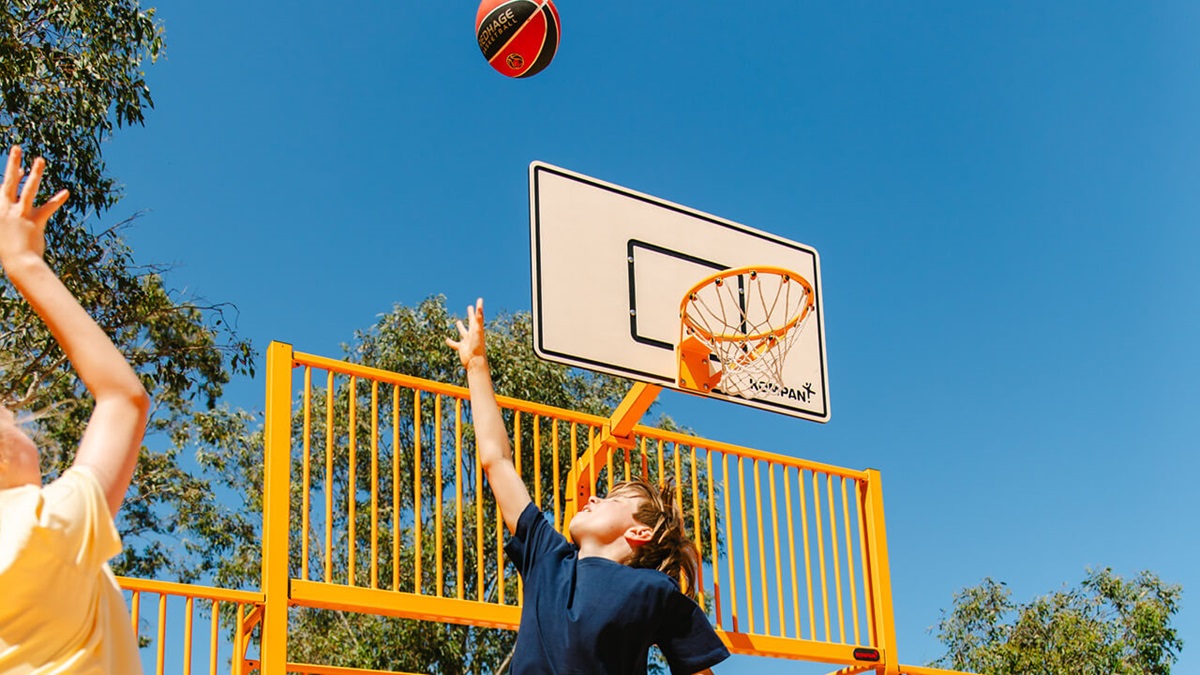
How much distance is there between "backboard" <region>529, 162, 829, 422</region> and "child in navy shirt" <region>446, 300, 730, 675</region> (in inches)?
118

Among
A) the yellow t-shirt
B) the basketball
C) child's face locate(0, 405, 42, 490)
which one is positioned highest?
the basketball

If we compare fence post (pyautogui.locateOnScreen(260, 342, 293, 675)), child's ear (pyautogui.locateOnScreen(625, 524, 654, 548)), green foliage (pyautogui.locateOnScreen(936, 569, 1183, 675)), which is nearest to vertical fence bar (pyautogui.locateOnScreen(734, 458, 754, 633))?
fence post (pyautogui.locateOnScreen(260, 342, 293, 675))

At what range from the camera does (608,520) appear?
4.02m

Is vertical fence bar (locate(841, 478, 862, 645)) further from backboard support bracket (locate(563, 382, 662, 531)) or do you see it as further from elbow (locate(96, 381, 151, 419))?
elbow (locate(96, 381, 151, 419))

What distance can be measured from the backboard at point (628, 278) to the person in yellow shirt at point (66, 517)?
4.77 m

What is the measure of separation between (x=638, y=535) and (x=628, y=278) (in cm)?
375

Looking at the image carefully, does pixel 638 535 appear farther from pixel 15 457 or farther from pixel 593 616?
pixel 15 457

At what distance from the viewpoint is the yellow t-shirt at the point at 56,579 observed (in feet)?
6.81

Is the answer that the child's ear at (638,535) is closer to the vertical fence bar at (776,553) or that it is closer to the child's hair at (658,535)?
the child's hair at (658,535)

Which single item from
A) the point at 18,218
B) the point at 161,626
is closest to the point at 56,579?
the point at 18,218

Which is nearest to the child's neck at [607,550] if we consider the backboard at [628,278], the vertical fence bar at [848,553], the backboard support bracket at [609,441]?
the backboard at [628,278]

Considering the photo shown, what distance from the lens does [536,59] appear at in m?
8.23

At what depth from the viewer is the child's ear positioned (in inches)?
159

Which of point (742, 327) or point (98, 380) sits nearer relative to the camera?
point (98, 380)
